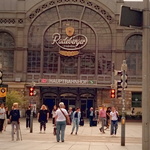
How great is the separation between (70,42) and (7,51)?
9.05m

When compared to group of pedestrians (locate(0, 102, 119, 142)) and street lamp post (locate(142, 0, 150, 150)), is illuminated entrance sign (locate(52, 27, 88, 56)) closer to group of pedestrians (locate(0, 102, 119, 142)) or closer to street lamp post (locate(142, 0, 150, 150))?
group of pedestrians (locate(0, 102, 119, 142))

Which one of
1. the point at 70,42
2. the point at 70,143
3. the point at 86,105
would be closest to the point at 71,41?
the point at 70,42

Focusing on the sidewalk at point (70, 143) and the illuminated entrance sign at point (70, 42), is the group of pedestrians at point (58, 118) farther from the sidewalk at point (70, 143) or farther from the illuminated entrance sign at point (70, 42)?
the illuminated entrance sign at point (70, 42)

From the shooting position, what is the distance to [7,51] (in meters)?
54.1

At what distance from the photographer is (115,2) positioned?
54.8m

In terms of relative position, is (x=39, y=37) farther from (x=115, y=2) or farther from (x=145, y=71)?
(x=145, y=71)

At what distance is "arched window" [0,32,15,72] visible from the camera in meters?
53.9

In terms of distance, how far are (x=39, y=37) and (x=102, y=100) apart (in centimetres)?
1261

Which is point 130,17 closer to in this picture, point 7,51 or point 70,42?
point 70,42

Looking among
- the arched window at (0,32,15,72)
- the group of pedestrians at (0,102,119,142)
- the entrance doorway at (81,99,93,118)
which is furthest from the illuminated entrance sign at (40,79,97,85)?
the group of pedestrians at (0,102,119,142)

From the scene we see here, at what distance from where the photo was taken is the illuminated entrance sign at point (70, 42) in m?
53.6

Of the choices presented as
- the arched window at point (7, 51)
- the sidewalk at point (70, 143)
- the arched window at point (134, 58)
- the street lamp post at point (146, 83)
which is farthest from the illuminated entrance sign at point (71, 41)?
the street lamp post at point (146, 83)

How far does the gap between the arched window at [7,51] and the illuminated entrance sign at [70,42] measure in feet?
20.3

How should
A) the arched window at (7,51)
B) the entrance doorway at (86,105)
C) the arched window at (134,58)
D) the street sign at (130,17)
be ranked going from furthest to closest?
the entrance doorway at (86,105) → the arched window at (7,51) → the arched window at (134,58) → the street sign at (130,17)
